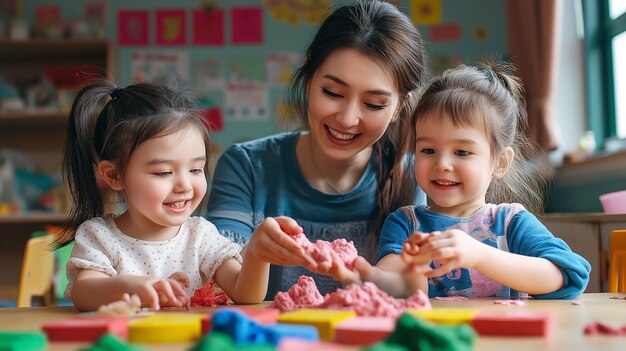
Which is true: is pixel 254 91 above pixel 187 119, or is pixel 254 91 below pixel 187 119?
above

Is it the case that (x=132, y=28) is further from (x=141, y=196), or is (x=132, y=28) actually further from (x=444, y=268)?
(x=444, y=268)

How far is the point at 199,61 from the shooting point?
4.41m

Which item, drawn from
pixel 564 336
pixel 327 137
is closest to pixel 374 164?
pixel 327 137

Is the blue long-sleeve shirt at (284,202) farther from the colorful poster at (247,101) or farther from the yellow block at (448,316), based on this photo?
the colorful poster at (247,101)

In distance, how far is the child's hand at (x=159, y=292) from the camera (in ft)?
3.59

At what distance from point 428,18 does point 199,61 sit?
1366mm

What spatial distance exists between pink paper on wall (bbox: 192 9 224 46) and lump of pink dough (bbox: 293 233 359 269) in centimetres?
343

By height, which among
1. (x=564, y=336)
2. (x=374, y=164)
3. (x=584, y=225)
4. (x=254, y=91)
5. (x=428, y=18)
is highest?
(x=428, y=18)

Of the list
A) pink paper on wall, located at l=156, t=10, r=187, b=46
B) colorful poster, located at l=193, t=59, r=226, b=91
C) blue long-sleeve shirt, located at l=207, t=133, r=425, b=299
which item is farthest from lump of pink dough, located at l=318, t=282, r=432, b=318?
pink paper on wall, located at l=156, t=10, r=187, b=46

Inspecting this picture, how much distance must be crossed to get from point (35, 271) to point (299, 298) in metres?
1.79

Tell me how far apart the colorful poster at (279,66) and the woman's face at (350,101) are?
2.76 meters

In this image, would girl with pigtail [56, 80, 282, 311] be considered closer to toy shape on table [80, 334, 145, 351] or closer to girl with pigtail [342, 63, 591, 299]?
girl with pigtail [342, 63, 591, 299]

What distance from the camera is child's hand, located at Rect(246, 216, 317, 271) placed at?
1.06m

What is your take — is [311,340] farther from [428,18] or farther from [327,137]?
[428,18]
